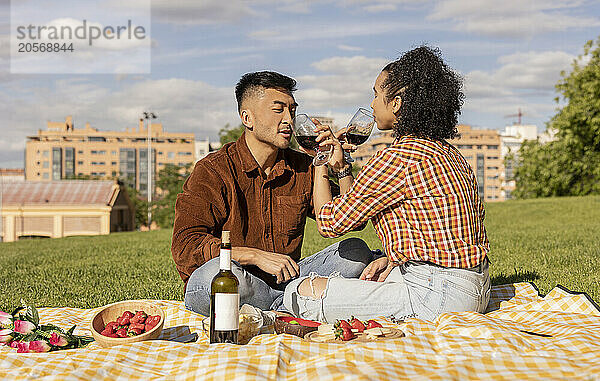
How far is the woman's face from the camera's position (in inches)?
157

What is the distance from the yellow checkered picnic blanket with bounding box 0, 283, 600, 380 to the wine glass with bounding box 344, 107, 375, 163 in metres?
1.23

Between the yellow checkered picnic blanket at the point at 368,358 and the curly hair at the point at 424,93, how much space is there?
111cm

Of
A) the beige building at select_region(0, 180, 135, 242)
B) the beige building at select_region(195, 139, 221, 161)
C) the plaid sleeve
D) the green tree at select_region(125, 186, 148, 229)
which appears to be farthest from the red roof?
the beige building at select_region(195, 139, 221, 161)

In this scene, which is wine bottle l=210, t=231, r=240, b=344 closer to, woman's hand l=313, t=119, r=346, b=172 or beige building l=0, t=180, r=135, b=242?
woman's hand l=313, t=119, r=346, b=172

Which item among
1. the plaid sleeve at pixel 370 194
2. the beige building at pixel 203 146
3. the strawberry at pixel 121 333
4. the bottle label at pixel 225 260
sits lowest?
the strawberry at pixel 121 333

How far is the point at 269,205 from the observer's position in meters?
4.76

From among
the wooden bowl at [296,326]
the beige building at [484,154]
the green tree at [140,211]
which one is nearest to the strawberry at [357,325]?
the wooden bowl at [296,326]

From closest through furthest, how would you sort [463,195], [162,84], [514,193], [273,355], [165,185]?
[273,355] < [463,195] < [514,193] < [165,185] < [162,84]

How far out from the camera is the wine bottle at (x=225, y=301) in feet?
11.0

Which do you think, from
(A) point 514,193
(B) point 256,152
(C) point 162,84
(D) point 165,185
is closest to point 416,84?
(B) point 256,152

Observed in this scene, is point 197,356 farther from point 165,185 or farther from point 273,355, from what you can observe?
point 165,185

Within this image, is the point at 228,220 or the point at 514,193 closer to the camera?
the point at 228,220

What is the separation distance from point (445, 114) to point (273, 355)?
1.84 metres

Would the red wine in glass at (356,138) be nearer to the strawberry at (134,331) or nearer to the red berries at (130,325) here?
the red berries at (130,325)
